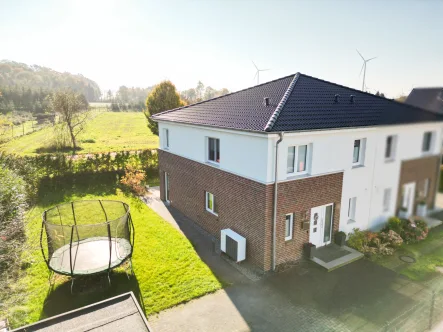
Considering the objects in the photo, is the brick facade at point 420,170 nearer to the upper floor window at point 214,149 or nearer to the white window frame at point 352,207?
the white window frame at point 352,207

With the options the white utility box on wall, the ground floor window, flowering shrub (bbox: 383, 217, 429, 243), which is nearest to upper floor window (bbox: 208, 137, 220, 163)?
the ground floor window

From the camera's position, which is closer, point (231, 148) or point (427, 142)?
point (427, 142)

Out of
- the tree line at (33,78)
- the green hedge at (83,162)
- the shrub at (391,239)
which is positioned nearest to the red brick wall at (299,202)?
the shrub at (391,239)

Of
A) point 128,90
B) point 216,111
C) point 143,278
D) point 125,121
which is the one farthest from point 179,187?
point 128,90

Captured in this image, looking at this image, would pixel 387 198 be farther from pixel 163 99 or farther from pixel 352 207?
pixel 163 99

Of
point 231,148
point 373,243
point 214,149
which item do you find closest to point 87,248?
point 214,149
